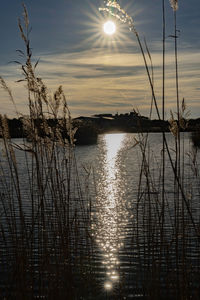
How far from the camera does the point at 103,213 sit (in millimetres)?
9500

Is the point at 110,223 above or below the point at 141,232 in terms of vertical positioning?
below

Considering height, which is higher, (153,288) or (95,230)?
(153,288)

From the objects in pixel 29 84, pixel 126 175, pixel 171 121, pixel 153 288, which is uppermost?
pixel 29 84

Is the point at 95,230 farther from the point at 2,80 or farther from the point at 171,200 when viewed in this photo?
the point at 2,80

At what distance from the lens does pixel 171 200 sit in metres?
10.2

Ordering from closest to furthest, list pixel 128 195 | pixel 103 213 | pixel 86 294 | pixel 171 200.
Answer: pixel 86 294, pixel 103 213, pixel 171 200, pixel 128 195

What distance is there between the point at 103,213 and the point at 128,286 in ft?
15.0

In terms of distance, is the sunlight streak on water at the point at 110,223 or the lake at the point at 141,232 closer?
the lake at the point at 141,232

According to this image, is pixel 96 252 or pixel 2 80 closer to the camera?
pixel 2 80

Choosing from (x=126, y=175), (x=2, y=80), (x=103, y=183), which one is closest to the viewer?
(x=2, y=80)

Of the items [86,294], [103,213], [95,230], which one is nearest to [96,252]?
[95,230]

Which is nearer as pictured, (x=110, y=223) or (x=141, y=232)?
(x=141, y=232)

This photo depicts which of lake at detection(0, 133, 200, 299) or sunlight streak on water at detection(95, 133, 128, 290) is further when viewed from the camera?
sunlight streak on water at detection(95, 133, 128, 290)

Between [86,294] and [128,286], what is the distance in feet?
2.44
